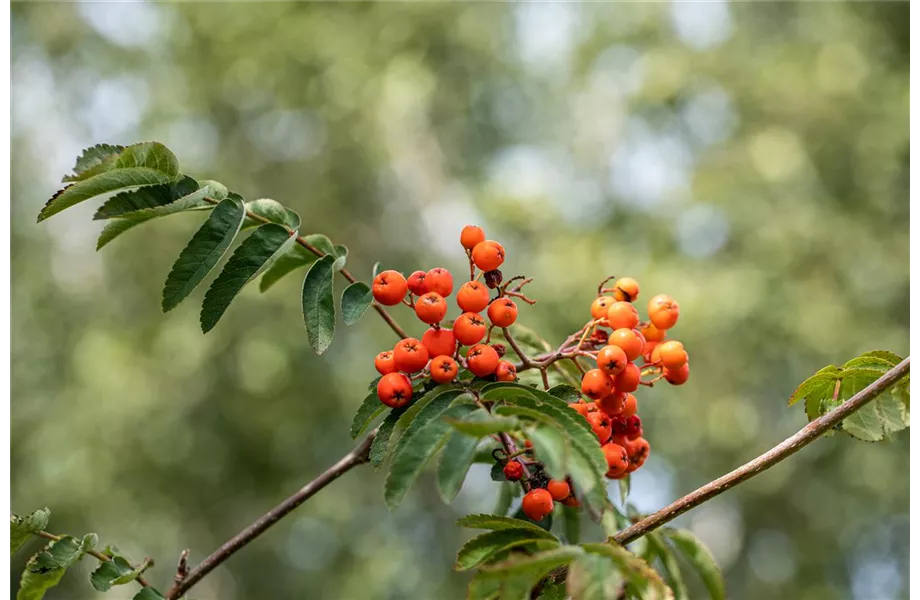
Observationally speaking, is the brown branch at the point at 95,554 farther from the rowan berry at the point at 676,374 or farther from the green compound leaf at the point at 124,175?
the rowan berry at the point at 676,374

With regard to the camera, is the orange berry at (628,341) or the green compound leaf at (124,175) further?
the orange berry at (628,341)

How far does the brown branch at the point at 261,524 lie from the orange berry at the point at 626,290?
0.49m

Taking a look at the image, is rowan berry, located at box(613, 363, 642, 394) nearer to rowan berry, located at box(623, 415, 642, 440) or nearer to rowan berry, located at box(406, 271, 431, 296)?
rowan berry, located at box(623, 415, 642, 440)

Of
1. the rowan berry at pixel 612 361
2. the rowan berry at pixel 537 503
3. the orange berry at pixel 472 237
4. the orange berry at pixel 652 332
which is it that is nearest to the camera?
the rowan berry at pixel 537 503

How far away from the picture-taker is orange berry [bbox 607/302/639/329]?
1.41 m

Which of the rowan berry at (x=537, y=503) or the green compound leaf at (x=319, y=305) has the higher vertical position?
the green compound leaf at (x=319, y=305)

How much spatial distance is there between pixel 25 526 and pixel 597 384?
2.88 ft

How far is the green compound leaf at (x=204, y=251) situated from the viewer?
4.14 feet

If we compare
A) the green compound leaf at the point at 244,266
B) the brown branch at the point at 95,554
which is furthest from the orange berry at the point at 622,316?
the brown branch at the point at 95,554

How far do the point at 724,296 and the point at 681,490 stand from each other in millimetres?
2882

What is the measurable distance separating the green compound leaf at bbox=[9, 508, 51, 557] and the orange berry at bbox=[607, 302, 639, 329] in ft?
2.99

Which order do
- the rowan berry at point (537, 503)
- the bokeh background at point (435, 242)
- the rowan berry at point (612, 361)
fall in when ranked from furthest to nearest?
the bokeh background at point (435, 242), the rowan berry at point (612, 361), the rowan berry at point (537, 503)

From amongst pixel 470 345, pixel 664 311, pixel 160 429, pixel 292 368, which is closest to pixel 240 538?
pixel 470 345

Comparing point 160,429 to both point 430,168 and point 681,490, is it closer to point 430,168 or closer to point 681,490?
point 430,168
